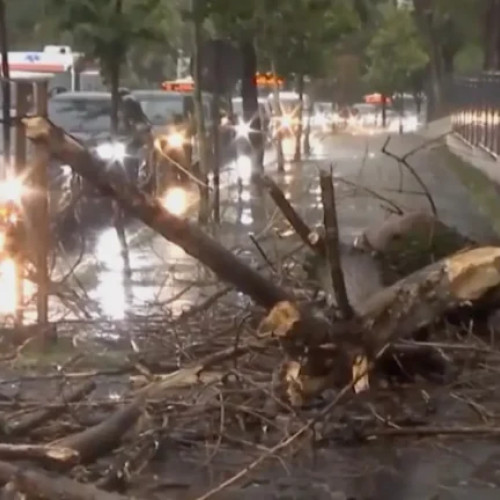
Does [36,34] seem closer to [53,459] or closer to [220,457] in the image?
[220,457]

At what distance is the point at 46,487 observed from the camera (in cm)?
598

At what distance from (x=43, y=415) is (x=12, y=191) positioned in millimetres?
4067

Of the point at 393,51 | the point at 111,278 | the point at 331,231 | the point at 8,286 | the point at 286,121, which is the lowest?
the point at 393,51

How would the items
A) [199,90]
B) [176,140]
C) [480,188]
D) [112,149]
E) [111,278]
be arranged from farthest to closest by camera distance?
1. [480,188]
2. [176,140]
3. [112,149]
4. [199,90]
5. [111,278]

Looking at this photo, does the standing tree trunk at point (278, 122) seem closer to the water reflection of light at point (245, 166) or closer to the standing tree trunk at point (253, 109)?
the water reflection of light at point (245, 166)

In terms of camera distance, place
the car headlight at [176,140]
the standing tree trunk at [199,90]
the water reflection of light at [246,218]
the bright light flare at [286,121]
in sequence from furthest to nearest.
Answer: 1. the bright light flare at [286,121]
2. the car headlight at [176,140]
3. the water reflection of light at [246,218]
4. the standing tree trunk at [199,90]

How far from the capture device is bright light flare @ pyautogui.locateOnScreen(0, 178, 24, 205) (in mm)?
10570

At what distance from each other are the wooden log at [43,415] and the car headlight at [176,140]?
14705mm

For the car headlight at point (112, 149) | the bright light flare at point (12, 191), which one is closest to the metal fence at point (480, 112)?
the car headlight at point (112, 149)

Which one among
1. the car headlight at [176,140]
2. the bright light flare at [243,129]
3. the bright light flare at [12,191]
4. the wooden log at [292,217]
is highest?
the wooden log at [292,217]

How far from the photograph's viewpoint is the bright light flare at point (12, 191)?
10.6m

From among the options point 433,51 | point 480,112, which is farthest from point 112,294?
point 433,51

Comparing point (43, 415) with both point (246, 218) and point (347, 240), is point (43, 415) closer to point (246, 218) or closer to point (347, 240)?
point (347, 240)

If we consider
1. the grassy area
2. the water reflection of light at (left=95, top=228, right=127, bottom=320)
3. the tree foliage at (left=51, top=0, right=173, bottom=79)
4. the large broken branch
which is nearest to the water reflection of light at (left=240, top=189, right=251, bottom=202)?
the grassy area
